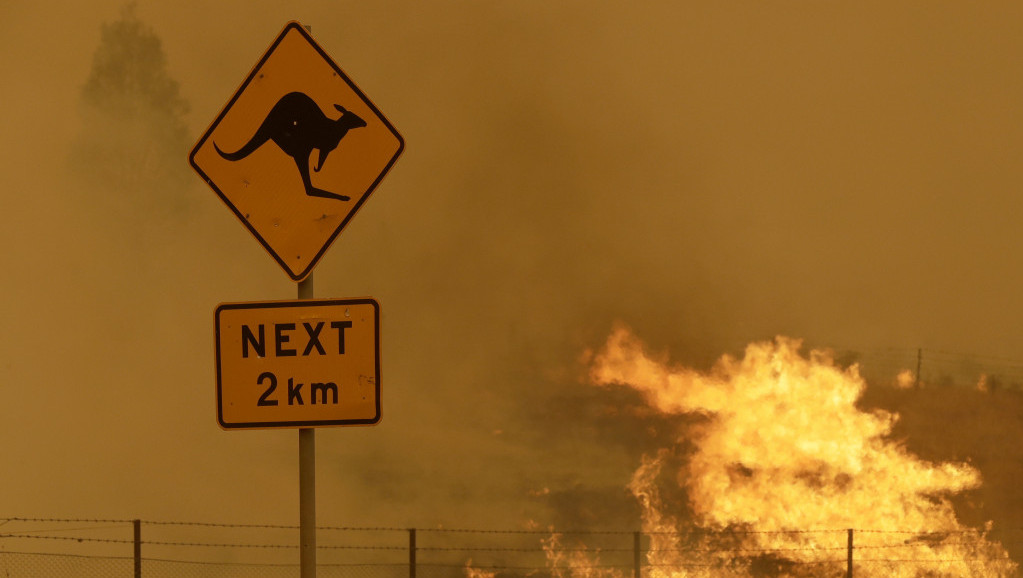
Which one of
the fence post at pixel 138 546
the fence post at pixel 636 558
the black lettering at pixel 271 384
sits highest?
the black lettering at pixel 271 384

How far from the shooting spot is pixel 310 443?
424 centimetres

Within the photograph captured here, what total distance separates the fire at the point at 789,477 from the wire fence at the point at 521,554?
3 centimetres

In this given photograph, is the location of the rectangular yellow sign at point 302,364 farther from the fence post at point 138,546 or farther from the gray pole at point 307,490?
the fence post at point 138,546

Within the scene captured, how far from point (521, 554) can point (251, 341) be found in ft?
27.2

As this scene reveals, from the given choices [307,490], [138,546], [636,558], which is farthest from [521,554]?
[307,490]

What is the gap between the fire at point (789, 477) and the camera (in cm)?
1220

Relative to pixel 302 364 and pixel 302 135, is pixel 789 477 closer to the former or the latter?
pixel 302 364

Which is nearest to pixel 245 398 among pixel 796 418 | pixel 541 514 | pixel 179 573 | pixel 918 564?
pixel 179 573

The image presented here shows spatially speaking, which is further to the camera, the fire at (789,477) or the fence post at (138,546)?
the fire at (789,477)

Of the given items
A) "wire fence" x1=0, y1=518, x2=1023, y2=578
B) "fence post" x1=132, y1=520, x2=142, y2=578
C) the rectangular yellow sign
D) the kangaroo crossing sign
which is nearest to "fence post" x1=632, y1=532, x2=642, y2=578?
"wire fence" x1=0, y1=518, x2=1023, y2=578

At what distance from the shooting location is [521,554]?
38.7 feet

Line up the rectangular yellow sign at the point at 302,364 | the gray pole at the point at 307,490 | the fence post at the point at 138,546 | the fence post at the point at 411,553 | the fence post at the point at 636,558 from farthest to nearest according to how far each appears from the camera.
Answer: the fence post at the point at 636,558
the fence post at the point at 411,553
the fence post at the point at 138,546
the gray pole at the point at 307,490
the rectangular yellow sign at the point at 302,364

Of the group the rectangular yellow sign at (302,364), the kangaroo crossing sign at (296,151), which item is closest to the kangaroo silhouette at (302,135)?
the kangaroo crossing sign at (296,151)

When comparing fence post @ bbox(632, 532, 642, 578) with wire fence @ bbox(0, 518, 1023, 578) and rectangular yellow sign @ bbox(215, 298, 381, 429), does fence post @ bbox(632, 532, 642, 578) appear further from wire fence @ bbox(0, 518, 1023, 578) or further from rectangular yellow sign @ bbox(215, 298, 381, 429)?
rectangular yellow sign @ bbox(215, 298, 381, 429)
